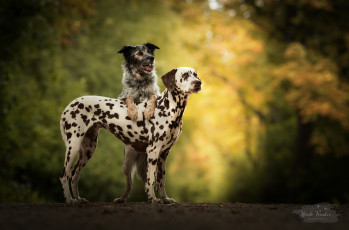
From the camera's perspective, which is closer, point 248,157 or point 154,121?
point 154,121

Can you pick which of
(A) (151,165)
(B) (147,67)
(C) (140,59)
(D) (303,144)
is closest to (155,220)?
(A) (151,165)

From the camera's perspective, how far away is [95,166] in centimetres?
1352

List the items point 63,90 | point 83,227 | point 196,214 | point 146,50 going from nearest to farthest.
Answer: point 83,227 → point 196,214 → point 146,50 → point 63,90

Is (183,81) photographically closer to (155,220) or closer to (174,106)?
(174,106)

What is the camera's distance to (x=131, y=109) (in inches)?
251

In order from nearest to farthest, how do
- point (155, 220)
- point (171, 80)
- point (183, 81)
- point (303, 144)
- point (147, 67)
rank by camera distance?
point (155, 220), point (183, 81), point (171, 80), point (147, 67), point (303, 144)

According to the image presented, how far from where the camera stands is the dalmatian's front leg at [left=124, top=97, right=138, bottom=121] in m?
6.35

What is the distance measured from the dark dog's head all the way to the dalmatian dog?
49 centimetres

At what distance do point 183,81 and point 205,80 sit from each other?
11.5 meters

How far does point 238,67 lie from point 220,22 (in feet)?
7.53

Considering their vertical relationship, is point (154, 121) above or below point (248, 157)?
above

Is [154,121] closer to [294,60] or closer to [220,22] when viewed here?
[294,60]

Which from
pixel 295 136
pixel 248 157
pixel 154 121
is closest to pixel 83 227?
pixel 154 121

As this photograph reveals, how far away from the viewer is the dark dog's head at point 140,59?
265 inches
